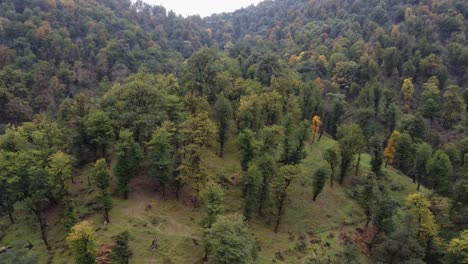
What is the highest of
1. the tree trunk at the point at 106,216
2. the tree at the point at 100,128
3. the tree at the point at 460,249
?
the tree at the point at 100,128

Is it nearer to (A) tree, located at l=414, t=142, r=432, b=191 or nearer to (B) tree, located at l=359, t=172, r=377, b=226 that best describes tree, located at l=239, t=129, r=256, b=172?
(B) tree, located at l=359, t=172, r=377, b=226

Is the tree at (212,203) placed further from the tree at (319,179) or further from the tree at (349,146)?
the tree at (349,146)

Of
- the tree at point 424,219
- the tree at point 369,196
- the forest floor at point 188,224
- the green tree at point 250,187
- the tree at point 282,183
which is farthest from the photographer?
the tree at point 369,196

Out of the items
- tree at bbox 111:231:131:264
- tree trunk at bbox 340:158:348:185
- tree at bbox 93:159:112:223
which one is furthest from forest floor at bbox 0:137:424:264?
tree trunk at bbox 340:158:348:185

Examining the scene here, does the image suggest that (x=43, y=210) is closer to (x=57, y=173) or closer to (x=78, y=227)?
(x=57, y=173)

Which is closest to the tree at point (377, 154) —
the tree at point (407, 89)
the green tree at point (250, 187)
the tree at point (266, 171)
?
the tree at point (266, 171)

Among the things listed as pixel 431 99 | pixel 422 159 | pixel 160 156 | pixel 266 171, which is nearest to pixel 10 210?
pixel 160 156
